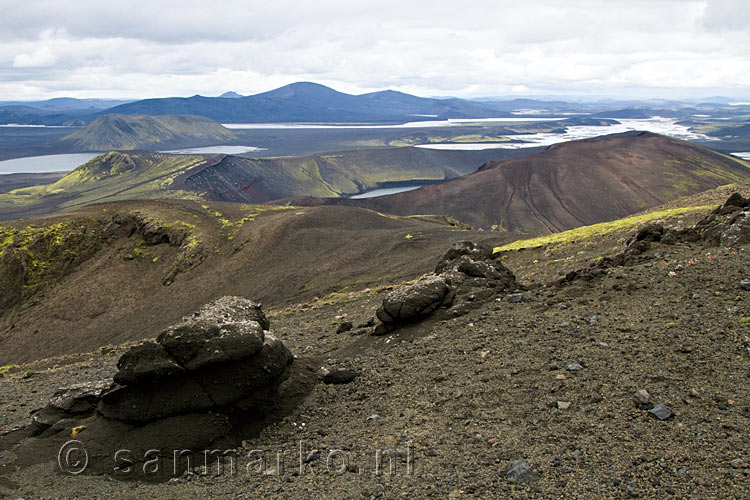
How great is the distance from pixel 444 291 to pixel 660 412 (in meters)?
8.12

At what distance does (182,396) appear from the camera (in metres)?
10.3

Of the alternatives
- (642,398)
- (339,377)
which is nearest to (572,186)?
(339,377)

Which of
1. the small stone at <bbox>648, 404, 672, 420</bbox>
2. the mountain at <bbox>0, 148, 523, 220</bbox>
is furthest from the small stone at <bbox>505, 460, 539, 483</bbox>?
the mountain at <bbox>0, 148, 523, 220</bbox>

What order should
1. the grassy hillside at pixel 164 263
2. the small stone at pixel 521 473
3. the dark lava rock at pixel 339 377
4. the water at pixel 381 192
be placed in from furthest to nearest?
the water at pixel 381 192, the grassy hillside at pixel 164 263, the dark lava rock at pixel 339 377, the small stone at pixel 521 473

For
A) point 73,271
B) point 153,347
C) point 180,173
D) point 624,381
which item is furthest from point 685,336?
point 180,173

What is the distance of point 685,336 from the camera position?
10.5 meters

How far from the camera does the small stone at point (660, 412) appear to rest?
8.05 metres

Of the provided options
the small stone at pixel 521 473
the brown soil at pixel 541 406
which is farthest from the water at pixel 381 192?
the small stone at pixel 521 473

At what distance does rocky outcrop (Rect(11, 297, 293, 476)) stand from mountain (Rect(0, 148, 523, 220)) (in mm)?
121465

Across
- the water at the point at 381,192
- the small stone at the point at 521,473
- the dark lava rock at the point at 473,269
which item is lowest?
the water at the point at 381,192

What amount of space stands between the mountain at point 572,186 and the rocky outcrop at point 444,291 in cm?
8624

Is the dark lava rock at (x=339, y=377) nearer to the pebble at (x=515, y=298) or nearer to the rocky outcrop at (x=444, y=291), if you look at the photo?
the rocky outcrop at (x=444, y=291)

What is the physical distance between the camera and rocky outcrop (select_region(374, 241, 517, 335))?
15109 millimetres

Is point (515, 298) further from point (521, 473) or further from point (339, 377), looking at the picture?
point (521, 473)
